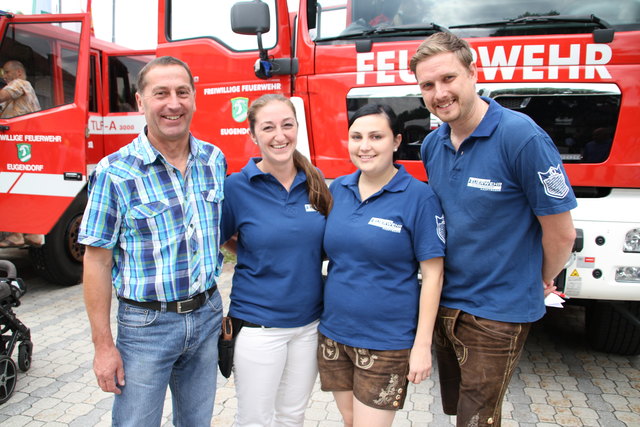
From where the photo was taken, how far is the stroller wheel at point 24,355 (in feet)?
11.0

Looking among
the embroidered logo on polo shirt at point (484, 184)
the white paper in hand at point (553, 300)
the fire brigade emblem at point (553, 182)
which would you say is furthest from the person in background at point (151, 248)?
the white paper in hand at point (553, 300)

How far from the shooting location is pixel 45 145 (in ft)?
15.5

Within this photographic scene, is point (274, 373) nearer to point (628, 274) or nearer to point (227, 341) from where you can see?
point (227, 341)

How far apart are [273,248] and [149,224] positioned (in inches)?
18.1

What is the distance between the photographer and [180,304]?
180cm

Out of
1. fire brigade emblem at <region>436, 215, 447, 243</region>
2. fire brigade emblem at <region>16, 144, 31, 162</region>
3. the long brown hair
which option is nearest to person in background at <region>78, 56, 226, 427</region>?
the long brown hair

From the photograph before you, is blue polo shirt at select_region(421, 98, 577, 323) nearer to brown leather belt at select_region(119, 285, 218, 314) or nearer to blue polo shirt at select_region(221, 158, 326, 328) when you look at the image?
blue polo shirt at select_region(221, 158, 326, 328)

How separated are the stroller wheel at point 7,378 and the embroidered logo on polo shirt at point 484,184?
2.82 metres

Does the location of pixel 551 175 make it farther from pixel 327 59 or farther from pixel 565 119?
pixel 327 59

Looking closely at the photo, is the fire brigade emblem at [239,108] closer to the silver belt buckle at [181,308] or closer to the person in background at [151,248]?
the person in background at [151,248]

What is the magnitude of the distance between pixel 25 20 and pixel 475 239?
475 centimetres

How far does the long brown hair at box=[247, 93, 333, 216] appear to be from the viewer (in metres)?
2.01

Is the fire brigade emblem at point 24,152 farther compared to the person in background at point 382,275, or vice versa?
A: the fire brigade emblem at point 24,152

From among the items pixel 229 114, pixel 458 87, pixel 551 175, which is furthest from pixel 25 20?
pixel 551 175
